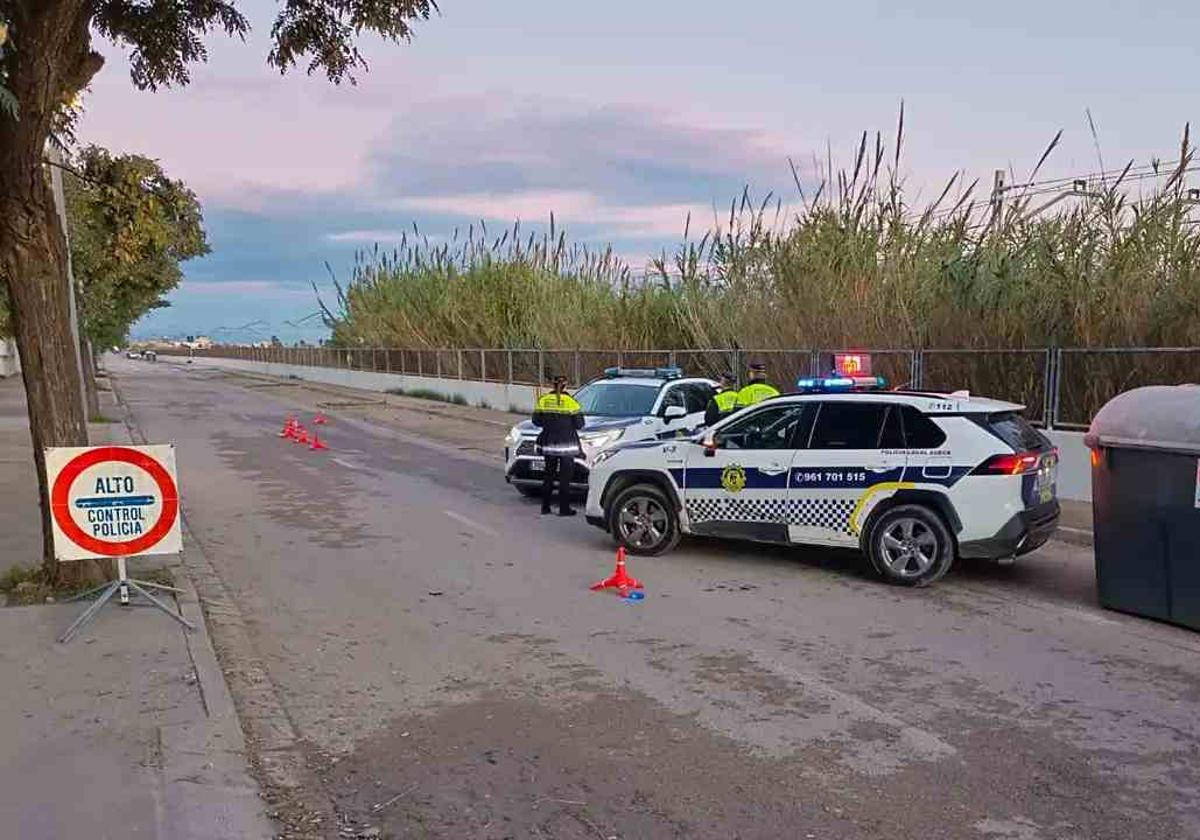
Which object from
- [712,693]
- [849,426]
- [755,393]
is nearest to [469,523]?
[755,393]

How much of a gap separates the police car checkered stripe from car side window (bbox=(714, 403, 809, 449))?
505 millimetres

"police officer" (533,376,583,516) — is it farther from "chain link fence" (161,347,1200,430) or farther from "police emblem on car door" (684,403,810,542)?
"chain link fence" (161,347,1200,430)

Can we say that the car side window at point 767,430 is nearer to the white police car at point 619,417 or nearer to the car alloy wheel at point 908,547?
the car alloy wheel at point 908,547

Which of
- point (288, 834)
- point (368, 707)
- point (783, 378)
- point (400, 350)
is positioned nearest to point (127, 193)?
point (368, 707)

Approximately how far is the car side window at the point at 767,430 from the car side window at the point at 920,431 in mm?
912

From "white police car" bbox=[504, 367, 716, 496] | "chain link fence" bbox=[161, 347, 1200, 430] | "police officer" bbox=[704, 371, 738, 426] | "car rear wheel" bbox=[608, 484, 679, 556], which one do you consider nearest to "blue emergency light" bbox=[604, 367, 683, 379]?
"white police car" bbox=[504, 367, 716, 496]

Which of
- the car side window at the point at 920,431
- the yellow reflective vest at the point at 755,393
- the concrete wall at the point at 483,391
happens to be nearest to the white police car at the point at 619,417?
the yellow reflective vest at the point at 755,393

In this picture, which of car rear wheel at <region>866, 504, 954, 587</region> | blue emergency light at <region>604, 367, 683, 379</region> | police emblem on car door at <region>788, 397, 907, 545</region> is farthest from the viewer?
blue emergency light at <region>604, 367, 683, 379</region>

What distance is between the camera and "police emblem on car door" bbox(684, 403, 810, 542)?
895cm

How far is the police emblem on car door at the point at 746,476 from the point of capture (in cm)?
895

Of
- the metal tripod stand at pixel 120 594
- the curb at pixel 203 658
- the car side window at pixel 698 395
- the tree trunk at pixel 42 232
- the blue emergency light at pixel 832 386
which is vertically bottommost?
the curb at pixel 203 658

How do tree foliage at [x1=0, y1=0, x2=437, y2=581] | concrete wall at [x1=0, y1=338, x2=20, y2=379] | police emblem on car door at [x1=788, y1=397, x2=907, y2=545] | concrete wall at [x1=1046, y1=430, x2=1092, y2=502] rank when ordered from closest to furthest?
1. tree foliage at [x1=0, y1=0, x2=437, y2=581]
2. police emblem on car door at [x1=788, y1=397, x2=907, y2=545]
3. concrete wall at [x1=1046, y1=430, x2=1092, y2=502]
4. concrete wall at [x1=0, y1=338, x2=20, y2=379]

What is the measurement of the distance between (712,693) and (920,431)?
11.8 feet

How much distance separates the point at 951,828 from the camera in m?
4.13
